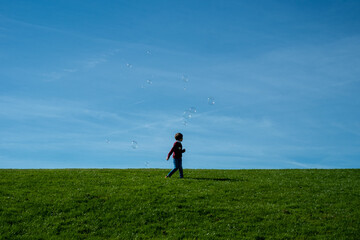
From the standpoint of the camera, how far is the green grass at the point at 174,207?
15.1 metres

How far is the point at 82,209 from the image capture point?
56.0 ft

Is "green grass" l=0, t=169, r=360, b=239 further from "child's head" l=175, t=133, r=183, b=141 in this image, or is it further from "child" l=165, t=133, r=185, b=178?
"child's head" l=175, t=133, r=183, b=141

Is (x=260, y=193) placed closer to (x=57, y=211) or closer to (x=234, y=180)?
(x=234, y=180)

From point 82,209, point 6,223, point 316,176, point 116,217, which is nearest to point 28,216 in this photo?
point 6,223

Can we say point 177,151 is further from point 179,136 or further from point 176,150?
point 179,136

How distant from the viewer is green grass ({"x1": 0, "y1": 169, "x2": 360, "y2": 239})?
49.4 feet

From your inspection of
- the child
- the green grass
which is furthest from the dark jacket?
the green grass

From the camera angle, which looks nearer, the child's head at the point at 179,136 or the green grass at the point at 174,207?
the green grass at the point at 174,207

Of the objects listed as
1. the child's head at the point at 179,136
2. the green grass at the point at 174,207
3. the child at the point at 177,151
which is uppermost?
the child's head at the point at 179,136

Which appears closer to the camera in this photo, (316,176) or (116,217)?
(116,217)

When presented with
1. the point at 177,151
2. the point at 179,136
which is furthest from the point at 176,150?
the point at 179,136

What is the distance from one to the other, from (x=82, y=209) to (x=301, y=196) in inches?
463

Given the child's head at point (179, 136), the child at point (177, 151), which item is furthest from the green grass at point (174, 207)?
the child's head at point (179, 136)

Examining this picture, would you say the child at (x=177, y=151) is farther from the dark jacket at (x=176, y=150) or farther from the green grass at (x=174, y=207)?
the green grass at (x=174, y=207)
